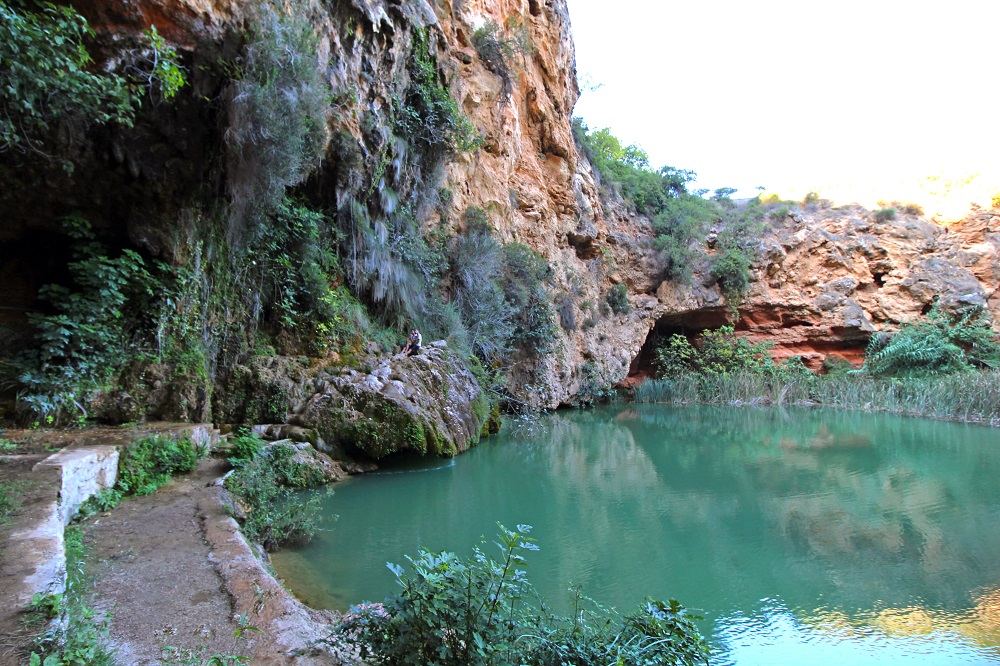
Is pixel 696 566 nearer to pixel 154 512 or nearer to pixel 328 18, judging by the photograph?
pixel 154 512

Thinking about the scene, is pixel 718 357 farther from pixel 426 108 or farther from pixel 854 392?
pixel 426 108

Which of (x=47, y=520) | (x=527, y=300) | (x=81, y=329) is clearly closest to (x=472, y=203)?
(x=527, y=300)

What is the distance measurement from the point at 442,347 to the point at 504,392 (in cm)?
432

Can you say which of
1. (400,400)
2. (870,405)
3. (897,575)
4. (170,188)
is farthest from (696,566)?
(870,405)

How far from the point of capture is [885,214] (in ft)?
73.5

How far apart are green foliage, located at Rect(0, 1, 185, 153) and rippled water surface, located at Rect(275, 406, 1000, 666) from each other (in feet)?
13.2

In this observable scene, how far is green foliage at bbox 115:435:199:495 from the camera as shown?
14.4 feet

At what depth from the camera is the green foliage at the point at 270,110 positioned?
610 centimetres

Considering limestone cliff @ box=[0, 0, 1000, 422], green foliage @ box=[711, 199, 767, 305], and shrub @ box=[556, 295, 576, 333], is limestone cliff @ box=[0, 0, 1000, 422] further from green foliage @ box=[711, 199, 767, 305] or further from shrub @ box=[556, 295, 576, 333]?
green foliage @ box=[711, 199, 767, 305]

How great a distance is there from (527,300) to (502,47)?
6.45 meters

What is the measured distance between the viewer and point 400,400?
299 inches

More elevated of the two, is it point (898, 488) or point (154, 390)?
point (154, 390)

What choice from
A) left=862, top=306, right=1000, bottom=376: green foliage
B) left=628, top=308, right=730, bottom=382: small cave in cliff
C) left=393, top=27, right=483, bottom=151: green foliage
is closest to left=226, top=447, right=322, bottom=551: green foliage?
left=393, top=27, right=483, bottom=151: green foliage

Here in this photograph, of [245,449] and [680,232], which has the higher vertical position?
[680,232]
